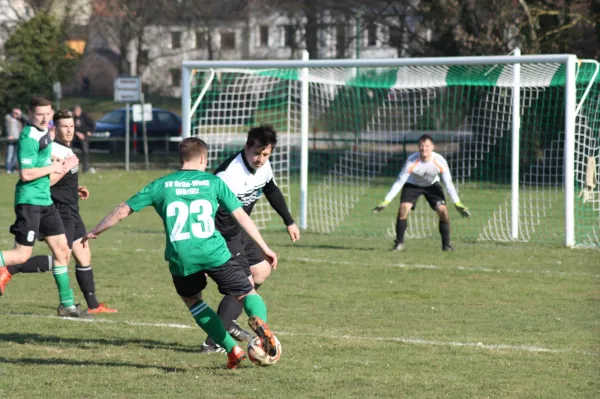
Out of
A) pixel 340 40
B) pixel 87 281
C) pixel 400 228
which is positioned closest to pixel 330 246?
pixel 400 228

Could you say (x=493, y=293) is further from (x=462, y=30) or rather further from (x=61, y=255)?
(x=462, y=30)

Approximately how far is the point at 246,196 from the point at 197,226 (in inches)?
44.8

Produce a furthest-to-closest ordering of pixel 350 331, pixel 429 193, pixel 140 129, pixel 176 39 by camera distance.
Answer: pixel 176 39, pixel 140 129, pixel 429 193, pixel 350 331

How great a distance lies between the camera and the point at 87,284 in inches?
381

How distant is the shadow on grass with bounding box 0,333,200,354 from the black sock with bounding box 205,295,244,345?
15.0 inches

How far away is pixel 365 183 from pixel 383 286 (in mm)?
14379

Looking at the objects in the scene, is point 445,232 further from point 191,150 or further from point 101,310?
point 191,150

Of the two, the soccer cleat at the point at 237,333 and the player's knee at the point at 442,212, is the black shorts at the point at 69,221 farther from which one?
the player's knee at the point at 442,212

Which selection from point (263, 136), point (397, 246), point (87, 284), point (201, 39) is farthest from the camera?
point (201, 39)

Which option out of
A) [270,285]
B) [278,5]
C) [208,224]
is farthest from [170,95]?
[208,224]

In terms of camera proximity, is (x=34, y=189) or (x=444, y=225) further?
(x=444, y=225)

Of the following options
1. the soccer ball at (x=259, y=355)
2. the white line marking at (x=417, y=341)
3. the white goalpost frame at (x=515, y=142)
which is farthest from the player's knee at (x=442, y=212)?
the soccer ball at (x=259, y=355)

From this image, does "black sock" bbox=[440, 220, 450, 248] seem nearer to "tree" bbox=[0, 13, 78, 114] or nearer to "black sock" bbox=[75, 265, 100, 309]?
"black sock" bbox=[75, 265, 100, 309]

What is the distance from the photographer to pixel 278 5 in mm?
41438
